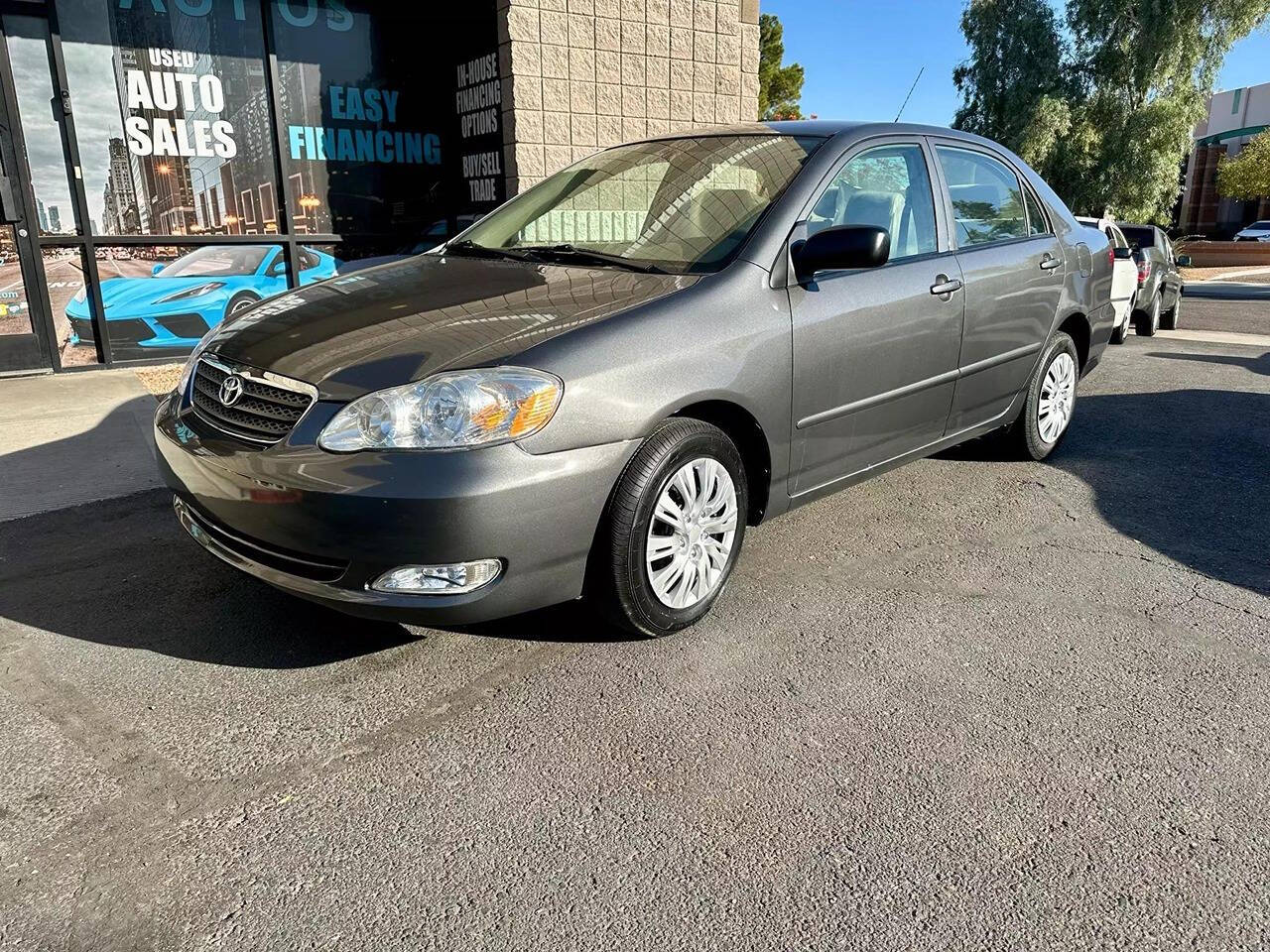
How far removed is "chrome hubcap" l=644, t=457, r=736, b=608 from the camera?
3.08 m

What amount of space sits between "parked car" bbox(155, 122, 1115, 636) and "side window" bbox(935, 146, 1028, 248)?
17mm

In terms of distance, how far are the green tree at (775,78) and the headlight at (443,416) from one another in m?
36.3

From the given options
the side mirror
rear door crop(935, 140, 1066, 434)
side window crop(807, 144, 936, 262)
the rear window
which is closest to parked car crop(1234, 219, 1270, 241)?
the rear window

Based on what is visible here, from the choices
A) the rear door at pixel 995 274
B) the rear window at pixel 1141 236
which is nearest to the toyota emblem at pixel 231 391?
the rear door at pixel 995 274

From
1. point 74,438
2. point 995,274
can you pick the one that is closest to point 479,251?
point 995,274

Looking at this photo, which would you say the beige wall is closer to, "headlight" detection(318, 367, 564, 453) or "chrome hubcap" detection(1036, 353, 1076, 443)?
"chrome hubcap" detection(1036, 353, 1076, 443)

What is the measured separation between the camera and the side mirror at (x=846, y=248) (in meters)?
3.30

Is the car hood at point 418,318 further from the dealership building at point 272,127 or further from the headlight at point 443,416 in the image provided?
the dealership building at point 272,127

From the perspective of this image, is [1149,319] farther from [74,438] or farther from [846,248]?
[74,438]

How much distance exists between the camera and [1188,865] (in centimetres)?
218

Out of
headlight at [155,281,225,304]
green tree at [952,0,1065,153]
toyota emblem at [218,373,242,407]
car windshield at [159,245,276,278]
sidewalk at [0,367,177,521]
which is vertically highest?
green tree at [952,0,1065,153]

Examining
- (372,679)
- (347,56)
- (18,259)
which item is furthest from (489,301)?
(347,56)

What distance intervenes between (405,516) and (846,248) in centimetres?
177

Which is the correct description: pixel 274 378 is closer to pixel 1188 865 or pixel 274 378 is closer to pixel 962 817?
pixel 962 817
